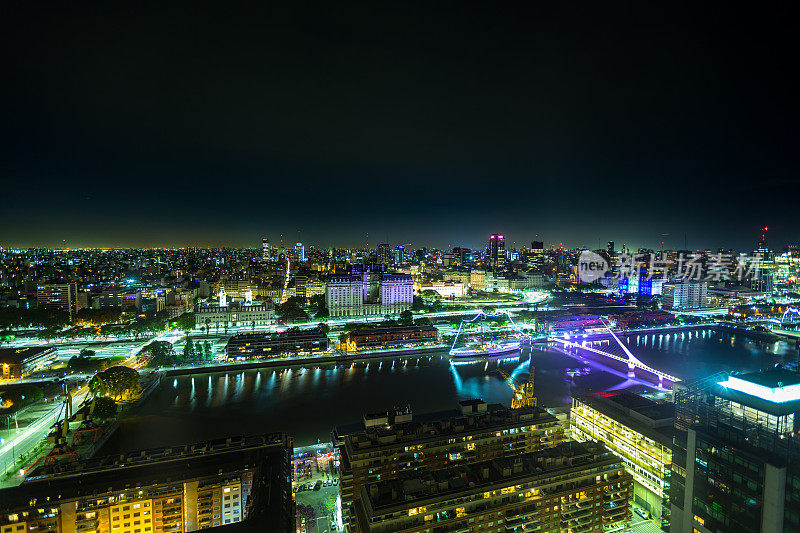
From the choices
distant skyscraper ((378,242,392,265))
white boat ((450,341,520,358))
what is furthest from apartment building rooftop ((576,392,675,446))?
distant skyscraper ((378,242,392,265))

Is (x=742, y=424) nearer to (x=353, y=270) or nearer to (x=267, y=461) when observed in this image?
(x=267, y=461)

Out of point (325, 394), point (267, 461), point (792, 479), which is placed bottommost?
point (325, 394)

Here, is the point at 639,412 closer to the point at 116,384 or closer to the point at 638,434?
the point at 638,434

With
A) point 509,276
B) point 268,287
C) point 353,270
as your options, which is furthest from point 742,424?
point 509,276

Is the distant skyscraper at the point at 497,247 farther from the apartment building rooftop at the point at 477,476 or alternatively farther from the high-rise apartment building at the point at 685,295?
the apartment building rooftop at the point at 477,476

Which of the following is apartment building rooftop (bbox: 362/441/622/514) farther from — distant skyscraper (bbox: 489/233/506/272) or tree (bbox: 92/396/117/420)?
distant skyscraper (bbox: 489/233/506/272)

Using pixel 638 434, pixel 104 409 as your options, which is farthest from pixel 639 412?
pixel 104 409

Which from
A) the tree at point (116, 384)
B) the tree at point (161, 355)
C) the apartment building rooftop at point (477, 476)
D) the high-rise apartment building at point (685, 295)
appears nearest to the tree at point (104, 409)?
the tree at point (116, 384)
